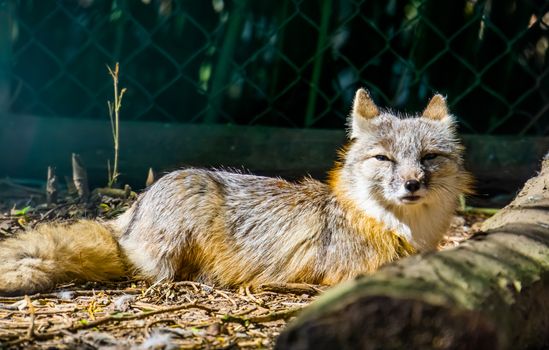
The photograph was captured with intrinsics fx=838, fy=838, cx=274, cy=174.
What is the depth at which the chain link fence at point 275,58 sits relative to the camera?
7852mm

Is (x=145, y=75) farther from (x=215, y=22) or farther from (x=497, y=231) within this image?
(x=497, y=231)

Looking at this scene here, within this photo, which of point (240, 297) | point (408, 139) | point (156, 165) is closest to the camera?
point (240, 297)

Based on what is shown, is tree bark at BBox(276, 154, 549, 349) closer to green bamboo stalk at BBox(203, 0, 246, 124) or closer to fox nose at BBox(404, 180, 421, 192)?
fox nose at BBox(404, 180, 421, 192)

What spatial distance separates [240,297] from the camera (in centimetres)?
507

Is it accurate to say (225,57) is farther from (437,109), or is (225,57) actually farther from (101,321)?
(101,321)

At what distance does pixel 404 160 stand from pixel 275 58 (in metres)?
3.08

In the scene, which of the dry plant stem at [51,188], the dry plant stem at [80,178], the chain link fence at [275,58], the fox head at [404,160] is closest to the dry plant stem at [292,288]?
the fox head at [404,160]

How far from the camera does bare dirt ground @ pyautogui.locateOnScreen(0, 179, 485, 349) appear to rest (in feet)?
12.6

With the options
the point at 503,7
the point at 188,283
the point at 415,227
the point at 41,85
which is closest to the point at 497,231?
the point at 415,227

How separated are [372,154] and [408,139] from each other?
0.82 ft

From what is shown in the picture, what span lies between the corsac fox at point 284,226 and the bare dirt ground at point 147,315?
157 mm

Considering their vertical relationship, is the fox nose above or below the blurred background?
below

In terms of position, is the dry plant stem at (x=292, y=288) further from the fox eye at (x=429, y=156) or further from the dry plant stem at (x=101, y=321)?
the fox eye at (x=429, y=156)

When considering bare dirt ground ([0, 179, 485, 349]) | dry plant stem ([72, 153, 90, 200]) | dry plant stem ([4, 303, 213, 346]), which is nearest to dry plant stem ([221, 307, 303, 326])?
bare dirt ground ([0, 179, 485, 349])
